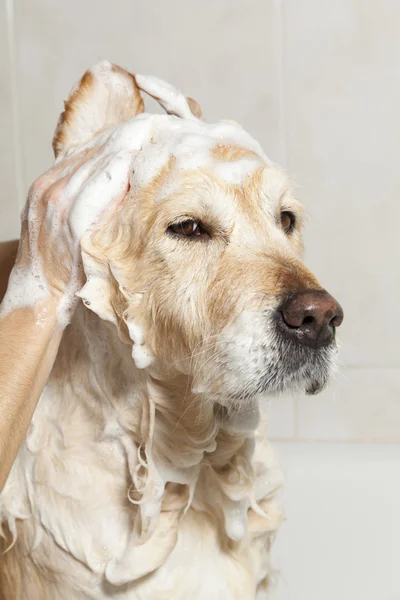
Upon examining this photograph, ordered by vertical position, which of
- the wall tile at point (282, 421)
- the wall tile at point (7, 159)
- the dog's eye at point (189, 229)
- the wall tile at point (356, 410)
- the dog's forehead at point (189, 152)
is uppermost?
the dog's forehead at point (189, 152)

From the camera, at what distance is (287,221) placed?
35.9 inches

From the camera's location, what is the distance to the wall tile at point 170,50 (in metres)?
1.46

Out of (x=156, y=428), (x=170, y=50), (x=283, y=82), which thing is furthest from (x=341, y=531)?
(x=170, y=50)

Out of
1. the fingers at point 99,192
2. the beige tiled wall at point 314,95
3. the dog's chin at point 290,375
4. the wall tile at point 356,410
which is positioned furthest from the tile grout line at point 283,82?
the dog's chin at point 290,375

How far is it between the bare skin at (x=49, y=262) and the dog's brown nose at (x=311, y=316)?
27 centimetres

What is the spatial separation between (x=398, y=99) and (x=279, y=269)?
0.80 meters

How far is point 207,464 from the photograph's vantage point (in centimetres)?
91

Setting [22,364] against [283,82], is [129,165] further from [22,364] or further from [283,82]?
[283,82]

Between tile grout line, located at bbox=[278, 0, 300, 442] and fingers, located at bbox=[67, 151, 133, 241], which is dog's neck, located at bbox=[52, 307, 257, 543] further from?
tile grout line, located at bbox=[278, 0, 300, 442]

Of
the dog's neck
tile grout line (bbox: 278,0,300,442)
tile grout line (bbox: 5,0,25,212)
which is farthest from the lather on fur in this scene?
tile grout line (bbox: 5,0,25,212)

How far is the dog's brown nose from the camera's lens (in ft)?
2.32

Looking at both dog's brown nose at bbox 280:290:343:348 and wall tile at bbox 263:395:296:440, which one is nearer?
dog's brown nose at bbox 280:290:343:348

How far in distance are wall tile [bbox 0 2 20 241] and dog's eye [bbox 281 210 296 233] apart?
0.86 metres

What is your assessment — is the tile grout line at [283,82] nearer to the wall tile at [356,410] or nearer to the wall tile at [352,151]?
the wall tile at [352,151]
